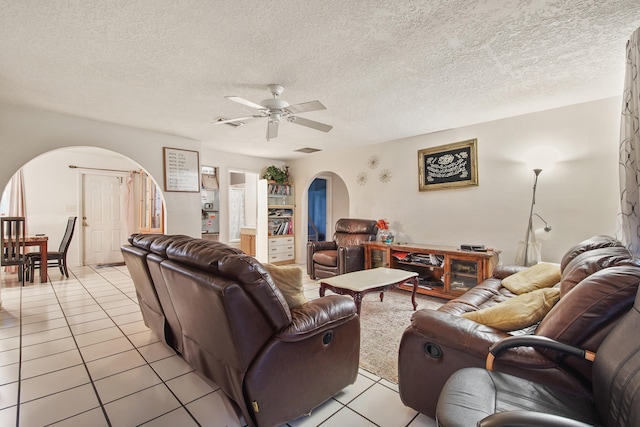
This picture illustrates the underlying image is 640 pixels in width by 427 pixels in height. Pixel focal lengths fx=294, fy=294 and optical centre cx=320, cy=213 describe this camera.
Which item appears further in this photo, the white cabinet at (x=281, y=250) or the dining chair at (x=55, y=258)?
the white cabinet at (x=281, y=250)

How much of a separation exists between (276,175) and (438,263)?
376cm

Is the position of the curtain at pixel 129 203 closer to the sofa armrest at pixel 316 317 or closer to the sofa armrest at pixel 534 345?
the sofa armrest at pixel 316 317

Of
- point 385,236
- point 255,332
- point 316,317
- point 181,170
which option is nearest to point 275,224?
point 181,170

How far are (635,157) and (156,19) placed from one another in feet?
10.4

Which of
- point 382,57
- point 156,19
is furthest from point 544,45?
point 156,19

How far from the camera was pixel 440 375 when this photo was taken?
146cm

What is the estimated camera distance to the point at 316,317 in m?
1.57

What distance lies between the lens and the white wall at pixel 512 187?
10.4ft

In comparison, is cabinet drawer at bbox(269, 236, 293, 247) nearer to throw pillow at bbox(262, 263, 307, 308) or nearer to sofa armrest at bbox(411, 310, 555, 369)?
throw pillow at bbox(262, 263, 307, 308)

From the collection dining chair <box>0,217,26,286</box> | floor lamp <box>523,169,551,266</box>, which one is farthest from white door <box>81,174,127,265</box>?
floor lamp <box>523,169,551,266</box>

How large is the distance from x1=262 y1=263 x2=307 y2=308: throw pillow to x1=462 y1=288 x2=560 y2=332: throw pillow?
949mm

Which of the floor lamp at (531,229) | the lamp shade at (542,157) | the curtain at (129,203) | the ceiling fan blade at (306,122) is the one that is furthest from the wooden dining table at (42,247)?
the lamp shade at (542,157)

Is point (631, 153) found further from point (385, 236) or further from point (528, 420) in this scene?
point (385, 236)

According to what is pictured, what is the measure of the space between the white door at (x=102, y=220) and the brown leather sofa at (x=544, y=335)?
22.7 ft
